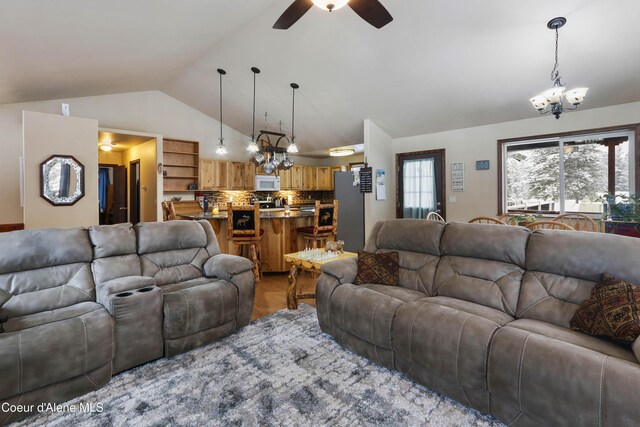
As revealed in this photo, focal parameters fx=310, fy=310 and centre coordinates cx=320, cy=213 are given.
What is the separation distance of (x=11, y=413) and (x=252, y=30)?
4443 millimetres

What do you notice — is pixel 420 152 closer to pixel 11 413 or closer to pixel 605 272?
pixel 605 272

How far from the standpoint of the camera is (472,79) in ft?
13.8

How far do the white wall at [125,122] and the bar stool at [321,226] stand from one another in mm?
3314

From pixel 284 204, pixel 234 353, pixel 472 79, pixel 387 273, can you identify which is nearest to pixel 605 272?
pixel 387 273

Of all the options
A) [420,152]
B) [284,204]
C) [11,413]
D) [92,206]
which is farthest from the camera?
[284,204]

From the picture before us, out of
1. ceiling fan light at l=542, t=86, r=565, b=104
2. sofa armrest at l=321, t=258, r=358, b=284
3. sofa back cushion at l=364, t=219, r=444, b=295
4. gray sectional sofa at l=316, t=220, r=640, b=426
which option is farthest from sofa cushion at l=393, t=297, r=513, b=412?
ceiling fan light at l=542, t=86, r=565, b=104

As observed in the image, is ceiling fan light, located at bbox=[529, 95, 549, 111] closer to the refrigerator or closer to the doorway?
the refrigerator

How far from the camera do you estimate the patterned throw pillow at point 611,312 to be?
1.52 m

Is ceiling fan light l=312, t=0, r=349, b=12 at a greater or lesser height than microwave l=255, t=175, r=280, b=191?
greater

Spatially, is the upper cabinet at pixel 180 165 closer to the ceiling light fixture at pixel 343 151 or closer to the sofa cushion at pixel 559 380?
the ceiling light fixture at pixel 343 151

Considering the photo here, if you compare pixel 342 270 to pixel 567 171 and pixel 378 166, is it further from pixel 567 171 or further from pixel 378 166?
pixel 567 171

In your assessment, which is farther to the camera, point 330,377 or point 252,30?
point 252,30

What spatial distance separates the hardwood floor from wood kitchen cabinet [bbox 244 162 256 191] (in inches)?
135

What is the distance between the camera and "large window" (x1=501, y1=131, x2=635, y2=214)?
14.3 feet
